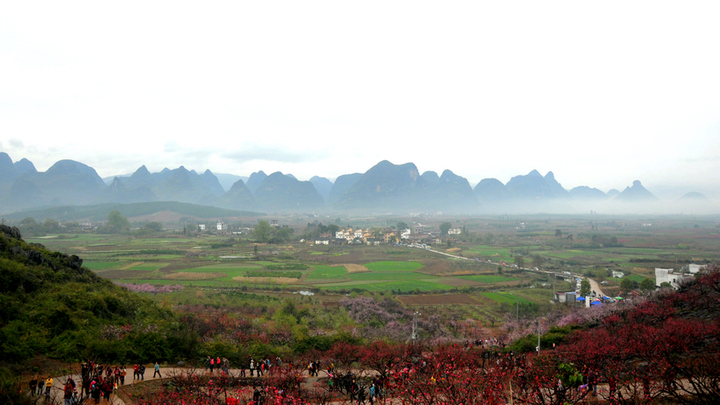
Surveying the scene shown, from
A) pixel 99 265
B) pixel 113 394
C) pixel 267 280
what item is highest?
pixel 113 394

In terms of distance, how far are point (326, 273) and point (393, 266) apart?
43.0ft

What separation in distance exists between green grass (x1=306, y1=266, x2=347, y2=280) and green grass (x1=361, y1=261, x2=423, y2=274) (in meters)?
5.54

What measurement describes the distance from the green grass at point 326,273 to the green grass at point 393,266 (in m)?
5.54

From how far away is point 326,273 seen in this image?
5316cm

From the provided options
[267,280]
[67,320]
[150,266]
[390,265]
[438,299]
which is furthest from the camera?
[390,265]

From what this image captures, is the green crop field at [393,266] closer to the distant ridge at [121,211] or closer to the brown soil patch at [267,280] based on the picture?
the brown soil patch at [267,280]

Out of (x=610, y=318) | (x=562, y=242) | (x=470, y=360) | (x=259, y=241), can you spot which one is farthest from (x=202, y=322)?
(x=562, y=242)

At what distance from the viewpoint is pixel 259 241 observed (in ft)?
299

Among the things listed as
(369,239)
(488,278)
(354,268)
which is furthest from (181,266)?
(369,239)

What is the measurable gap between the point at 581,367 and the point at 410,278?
3781cm

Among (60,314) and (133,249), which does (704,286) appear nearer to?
(60,314)

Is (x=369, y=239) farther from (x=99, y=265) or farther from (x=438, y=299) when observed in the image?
(x=99, y=265)

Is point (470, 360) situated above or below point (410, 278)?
above

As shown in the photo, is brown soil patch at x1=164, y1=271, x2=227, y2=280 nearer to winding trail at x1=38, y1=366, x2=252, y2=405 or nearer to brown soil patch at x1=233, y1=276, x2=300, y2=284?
brown soil patch at x1=233, y1=276, x2=300, y2=284
